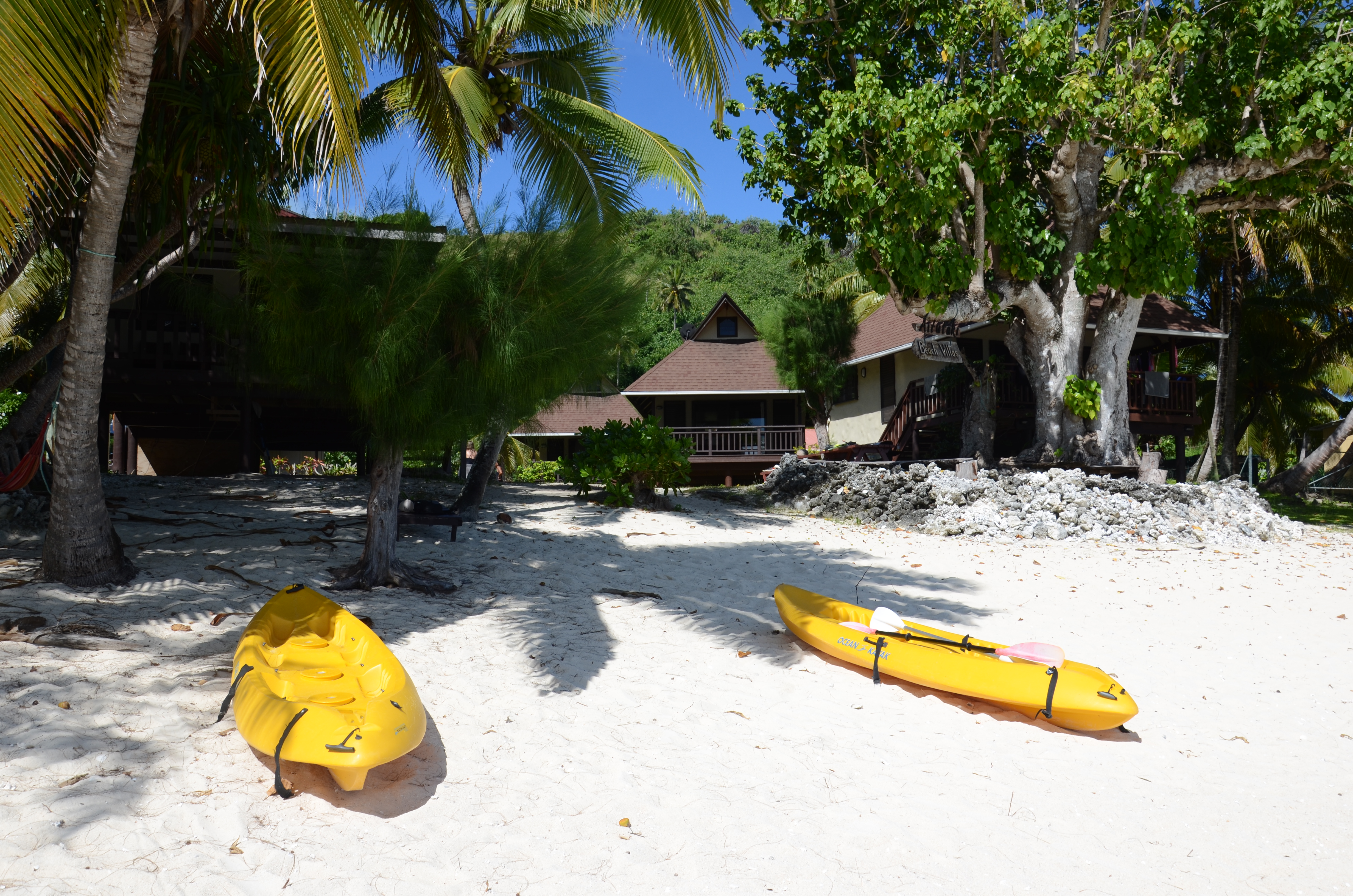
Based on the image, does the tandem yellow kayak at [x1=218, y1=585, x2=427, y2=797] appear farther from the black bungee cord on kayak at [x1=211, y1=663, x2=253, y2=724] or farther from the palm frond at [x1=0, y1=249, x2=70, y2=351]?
the palm frond at [x1=0, y1=249, x2=70, y2=351]

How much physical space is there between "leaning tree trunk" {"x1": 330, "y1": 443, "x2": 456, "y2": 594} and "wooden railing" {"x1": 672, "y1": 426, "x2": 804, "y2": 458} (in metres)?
16.9

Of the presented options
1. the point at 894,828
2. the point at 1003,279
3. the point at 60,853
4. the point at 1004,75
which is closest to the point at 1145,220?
the point at 1003,279

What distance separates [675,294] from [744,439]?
83.9 ft

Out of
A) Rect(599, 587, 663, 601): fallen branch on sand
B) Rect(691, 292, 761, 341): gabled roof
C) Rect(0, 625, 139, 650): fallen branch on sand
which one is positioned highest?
Rect(691, 292, 761, 341): gabled roof

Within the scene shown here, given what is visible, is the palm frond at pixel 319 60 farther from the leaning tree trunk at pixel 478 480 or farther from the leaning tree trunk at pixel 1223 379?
the leaning tree trunk at pixel 1223 379

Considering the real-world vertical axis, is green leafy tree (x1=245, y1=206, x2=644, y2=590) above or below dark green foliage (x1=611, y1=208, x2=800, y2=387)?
below

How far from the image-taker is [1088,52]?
15453 mm

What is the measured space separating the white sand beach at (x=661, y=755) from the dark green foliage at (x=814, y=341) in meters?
15.6

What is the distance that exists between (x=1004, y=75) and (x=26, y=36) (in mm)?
13346

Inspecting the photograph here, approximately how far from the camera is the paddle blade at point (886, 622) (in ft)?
21.5

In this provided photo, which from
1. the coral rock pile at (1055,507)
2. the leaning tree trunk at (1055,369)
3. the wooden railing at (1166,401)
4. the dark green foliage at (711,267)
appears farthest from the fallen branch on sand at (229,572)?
the dark green foliage at (711,267)

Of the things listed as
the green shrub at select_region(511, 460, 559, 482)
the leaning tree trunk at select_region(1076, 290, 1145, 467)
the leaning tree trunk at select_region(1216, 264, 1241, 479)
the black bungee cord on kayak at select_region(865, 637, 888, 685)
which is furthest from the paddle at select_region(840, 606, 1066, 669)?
the green shrub at select_region(511, 460, 559, 482)

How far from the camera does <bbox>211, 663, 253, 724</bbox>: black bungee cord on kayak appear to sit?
463 cm

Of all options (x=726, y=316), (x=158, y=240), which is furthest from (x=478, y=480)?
(x=726, y=316)
